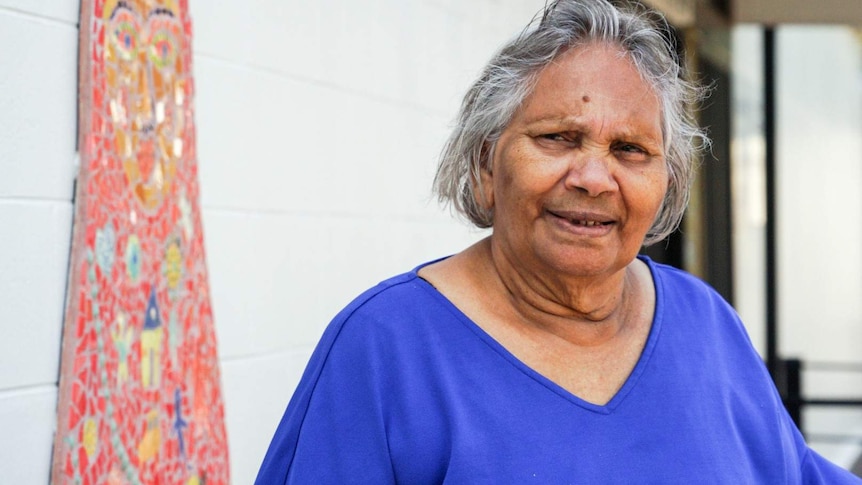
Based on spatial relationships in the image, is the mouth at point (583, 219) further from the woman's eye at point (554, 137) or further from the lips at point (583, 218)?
the woman's eye at point (554, 137)

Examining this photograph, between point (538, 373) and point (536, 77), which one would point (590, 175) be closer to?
point (536, 77)

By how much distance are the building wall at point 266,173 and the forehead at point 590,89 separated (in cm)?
87

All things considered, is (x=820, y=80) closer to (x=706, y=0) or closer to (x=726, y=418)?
(x=706, y=0)

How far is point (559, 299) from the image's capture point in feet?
6.14

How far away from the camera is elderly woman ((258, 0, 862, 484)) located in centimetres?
165

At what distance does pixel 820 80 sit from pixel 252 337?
7.77 m

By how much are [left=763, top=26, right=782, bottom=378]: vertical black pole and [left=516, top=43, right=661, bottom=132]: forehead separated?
22.8 feet

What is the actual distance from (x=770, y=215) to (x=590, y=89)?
23.4ft

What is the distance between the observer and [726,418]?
1.86 meters

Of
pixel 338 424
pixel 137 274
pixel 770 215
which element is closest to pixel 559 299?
pixel 338 424

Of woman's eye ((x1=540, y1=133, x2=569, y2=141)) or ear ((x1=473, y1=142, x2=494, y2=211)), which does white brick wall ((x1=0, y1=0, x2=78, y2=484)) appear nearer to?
ear ((x1=473, y1=142, x2=494, y2=211))

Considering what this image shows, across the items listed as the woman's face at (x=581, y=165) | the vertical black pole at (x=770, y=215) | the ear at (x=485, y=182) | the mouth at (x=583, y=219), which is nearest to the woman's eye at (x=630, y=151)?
the woman's face at (x=581, y=165)

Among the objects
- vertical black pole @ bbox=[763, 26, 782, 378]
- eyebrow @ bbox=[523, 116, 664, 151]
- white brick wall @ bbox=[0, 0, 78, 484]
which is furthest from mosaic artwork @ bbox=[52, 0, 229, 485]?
vertical black pole @ bbox=[763, 26, 782, 378]

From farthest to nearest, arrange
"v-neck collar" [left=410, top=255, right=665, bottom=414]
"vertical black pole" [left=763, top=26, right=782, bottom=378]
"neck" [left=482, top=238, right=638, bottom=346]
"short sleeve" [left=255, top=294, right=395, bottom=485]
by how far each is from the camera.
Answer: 1. "vertical black pole" [left=763, top=26, right=782, bottom=378]
2. "neck" [left=482, top=238, right=638, bottom=346]
3. "v-neck collar" [left=410, top=255, right=665, bottom=414]
4. "short sleeve" [left=255, top=294, right=395, bottom=485]
